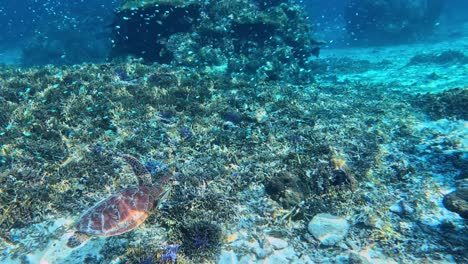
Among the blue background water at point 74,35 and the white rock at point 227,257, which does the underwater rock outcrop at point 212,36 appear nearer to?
the blue background water at point 74,35

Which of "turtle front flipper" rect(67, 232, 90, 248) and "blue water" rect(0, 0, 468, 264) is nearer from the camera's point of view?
"turtle front flipper" rect(67, 232, 90, 248)

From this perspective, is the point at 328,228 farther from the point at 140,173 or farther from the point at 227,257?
the point at 140,173

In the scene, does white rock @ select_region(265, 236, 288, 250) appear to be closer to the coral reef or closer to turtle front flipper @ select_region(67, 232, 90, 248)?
the coral reef

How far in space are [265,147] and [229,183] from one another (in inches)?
68.2

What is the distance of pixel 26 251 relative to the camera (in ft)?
14.6

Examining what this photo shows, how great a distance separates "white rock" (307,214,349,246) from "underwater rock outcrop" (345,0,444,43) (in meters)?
34.4

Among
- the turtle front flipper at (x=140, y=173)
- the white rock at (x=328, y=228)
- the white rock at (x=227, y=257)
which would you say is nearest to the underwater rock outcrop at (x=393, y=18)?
the white rock at (x=328, y=228)

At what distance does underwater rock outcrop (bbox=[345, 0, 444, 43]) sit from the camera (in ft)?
105

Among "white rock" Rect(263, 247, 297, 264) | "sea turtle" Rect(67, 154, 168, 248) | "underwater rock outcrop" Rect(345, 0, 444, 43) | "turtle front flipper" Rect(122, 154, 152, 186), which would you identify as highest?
"underwater rock outcrop" Rect(345, 0, 444, 43)

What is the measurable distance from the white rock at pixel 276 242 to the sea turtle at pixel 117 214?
7.01 ft

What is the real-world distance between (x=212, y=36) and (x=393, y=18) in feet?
88.2

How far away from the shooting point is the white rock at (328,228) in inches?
193

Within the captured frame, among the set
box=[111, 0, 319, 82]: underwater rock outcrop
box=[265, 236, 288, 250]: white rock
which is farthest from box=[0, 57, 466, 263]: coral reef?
box=[111, 0, 319, 82]: underwater rock outcrop

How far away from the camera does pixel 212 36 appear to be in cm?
1555
